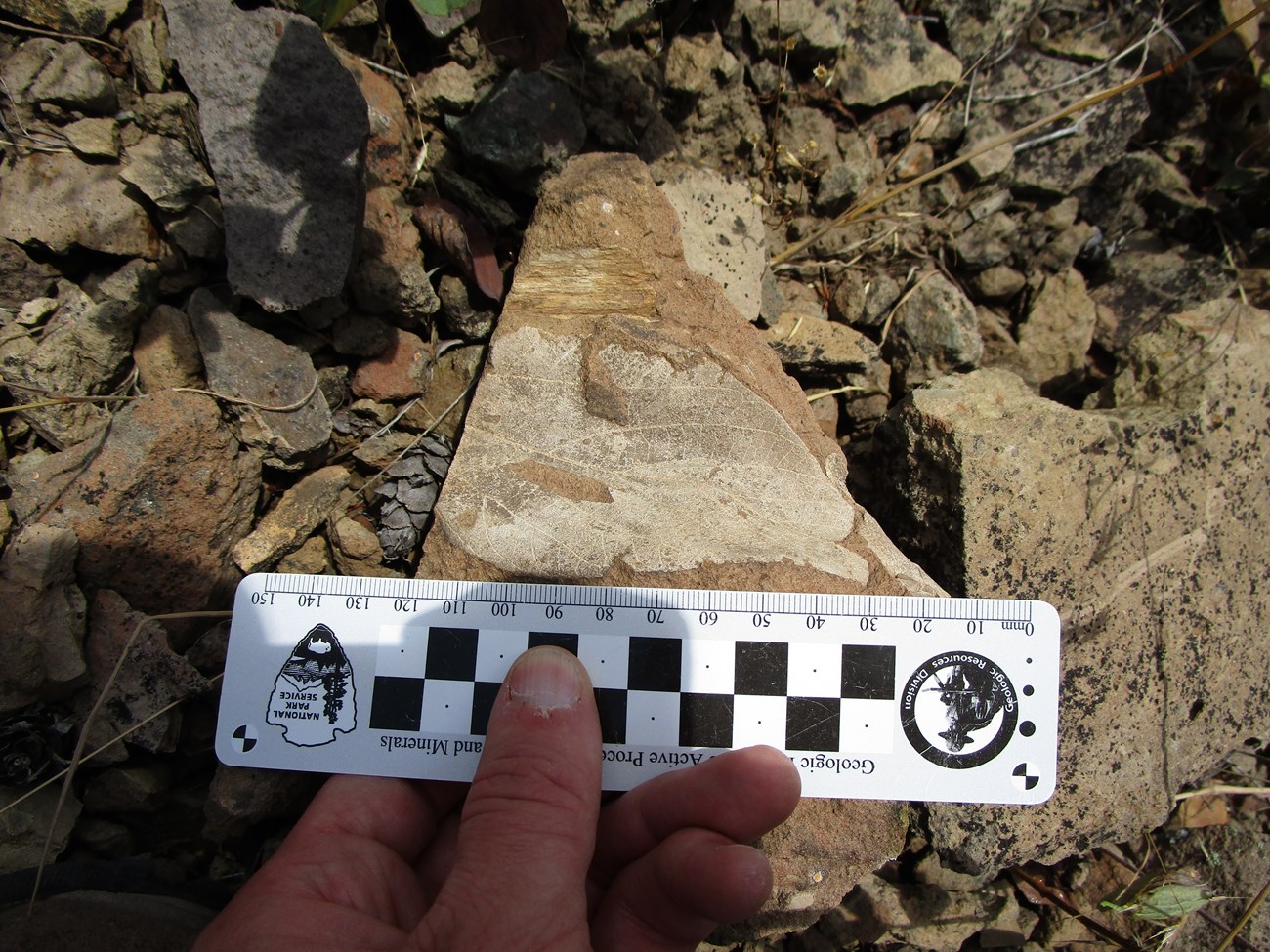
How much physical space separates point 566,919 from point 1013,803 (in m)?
1.00

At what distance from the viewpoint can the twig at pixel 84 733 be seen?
1632 mm

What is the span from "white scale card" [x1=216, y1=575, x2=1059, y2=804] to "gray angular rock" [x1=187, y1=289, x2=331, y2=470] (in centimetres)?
43

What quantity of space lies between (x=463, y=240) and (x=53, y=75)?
0.98m

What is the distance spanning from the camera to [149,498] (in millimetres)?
1799

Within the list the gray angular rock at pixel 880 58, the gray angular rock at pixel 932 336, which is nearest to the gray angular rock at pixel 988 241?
the gray angular rock at pixel 932 336

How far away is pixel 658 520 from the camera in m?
1.75

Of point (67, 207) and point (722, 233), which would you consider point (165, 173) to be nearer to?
point (67, 207)

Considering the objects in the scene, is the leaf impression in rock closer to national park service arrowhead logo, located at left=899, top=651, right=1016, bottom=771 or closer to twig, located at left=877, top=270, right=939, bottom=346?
twig, located at left=877, top=270, right=939, bottom=346

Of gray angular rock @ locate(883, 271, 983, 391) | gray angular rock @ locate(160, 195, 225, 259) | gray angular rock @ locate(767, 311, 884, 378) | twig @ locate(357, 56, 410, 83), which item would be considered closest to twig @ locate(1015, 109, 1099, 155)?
gray angular rock @ locate(883, 271, 983, 391)

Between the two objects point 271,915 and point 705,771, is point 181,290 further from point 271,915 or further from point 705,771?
point 705,771

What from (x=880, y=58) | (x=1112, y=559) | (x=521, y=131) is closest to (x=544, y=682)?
(x=1112, y=559)

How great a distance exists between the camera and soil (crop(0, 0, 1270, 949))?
185cm

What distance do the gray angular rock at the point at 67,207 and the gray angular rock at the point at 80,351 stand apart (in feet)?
0.27

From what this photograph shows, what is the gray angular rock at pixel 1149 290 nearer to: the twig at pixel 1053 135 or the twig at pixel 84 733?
the twig at pixel 1053 135
